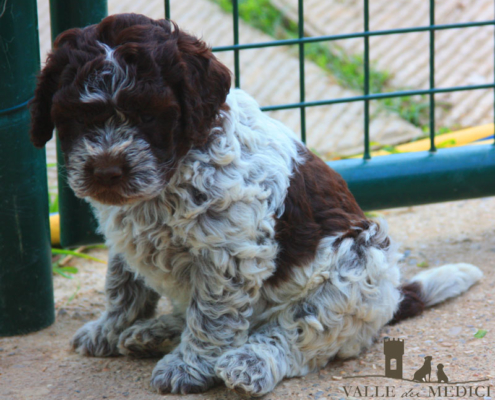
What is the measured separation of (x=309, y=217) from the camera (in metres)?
3.98

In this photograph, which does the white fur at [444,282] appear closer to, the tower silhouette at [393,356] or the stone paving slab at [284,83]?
the tower silhouette at [393,356]

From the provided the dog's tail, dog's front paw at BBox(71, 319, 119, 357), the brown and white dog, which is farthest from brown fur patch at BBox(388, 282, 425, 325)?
dog's front paw at BBox(71, 319, 119, 357)

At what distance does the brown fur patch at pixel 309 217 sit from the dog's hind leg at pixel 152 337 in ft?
2.44

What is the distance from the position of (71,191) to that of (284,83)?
5385mm

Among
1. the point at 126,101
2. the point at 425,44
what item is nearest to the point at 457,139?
the point at 425,44

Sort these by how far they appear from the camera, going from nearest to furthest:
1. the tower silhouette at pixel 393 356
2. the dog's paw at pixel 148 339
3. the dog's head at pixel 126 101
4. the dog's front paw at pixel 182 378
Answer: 1. the dog's head at pixel 126 101
2. the dog's front paw at pixel 182 378
3. the tower silhouette at pixel 393 356
4. the dog's paw at pixel 148 339

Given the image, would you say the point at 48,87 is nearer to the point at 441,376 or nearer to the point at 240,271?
the point at 240,271

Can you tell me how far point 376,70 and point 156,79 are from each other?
23.4ft

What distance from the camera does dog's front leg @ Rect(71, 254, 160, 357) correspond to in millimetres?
4324

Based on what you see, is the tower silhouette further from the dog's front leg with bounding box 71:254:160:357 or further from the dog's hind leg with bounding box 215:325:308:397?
the dog's front leg with bounding box 71:254:160:357

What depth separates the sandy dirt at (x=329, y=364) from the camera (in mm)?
3803

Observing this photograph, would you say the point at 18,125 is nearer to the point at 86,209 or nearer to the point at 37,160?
the point at 37,160

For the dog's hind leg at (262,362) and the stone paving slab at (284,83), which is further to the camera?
the stone paving slab at (284,83)

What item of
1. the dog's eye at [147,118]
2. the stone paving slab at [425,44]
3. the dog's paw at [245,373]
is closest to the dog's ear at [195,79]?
the dog's eye at [147,118]
